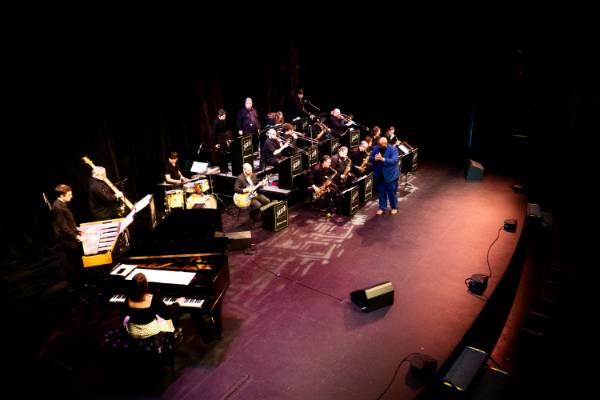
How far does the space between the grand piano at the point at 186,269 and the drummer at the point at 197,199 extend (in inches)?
107

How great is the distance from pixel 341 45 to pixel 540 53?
720 centimetres

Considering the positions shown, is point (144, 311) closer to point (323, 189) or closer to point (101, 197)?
point (101, 197)

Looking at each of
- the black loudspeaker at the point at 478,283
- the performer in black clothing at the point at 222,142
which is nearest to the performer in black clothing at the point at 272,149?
the performer in black clothing at the point at 222,142

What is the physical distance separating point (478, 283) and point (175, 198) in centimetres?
583

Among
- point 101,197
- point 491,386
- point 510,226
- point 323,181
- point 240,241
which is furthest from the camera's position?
point 323,181

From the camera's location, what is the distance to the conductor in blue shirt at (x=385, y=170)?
8.43 m

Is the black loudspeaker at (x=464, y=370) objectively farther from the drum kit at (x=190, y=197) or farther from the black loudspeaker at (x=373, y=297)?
the drum kit at (x=190, y=197)

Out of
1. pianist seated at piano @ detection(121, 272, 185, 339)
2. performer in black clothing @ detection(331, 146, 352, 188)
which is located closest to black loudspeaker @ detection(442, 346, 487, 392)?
pianist seated at piano @ detection(121, 272, 185, 339)

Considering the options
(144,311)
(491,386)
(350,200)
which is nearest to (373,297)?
(491,386)

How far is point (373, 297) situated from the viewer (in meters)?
5.61

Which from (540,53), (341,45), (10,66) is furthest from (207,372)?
(540,53)

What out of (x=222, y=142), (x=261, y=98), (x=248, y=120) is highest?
(x=261, y=98)

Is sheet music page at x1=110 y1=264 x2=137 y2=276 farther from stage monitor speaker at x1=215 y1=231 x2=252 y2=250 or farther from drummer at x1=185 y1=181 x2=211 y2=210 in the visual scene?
drummer at x1=185 y1=181 x2=211 y2=210

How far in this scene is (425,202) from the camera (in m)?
9.97
